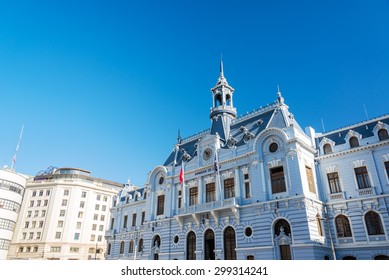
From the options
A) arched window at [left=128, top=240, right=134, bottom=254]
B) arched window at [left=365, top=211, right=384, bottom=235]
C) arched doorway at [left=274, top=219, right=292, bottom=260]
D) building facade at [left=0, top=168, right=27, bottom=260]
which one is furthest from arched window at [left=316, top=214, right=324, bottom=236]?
building facade at [left=0, top=168, right=27, bottom=260]

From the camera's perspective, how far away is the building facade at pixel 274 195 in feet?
91.3

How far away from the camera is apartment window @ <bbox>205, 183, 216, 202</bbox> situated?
3613 cm

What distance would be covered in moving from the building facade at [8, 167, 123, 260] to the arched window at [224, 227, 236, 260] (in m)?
50.2

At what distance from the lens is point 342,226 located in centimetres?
2900

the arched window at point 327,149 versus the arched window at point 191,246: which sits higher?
the arched window at point 327,149

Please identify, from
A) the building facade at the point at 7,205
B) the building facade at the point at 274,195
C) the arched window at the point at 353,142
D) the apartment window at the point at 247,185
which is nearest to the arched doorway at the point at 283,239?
the building facade at the point at 274,195

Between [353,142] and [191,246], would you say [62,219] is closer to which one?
[191,246]

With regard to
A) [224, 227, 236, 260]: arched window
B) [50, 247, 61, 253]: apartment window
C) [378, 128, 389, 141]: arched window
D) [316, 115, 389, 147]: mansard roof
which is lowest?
[224, 227, 236, 260]: arched window

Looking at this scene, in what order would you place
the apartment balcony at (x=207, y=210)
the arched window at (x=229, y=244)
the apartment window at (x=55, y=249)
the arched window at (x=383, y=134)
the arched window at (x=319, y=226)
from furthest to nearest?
the apartment window at (x=55, y=249), the apartment balcony at (x=207, y=210), the arched window at (x=229, y=244), the arched window at (x=383, y=134), the arched window at (x=319, y=226)

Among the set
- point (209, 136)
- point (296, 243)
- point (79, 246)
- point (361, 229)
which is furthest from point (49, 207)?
point (361, 229)

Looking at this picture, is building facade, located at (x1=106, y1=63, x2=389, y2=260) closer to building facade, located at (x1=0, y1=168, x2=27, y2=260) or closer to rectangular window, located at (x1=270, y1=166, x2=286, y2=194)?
rectangular window, located at (x1=270, y1=166, x2=286, y2=194)

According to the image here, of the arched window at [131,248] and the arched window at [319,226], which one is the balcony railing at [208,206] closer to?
the arched window at [319,226]

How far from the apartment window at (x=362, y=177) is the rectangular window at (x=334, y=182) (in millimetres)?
1938

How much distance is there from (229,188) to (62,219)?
54.9 m
